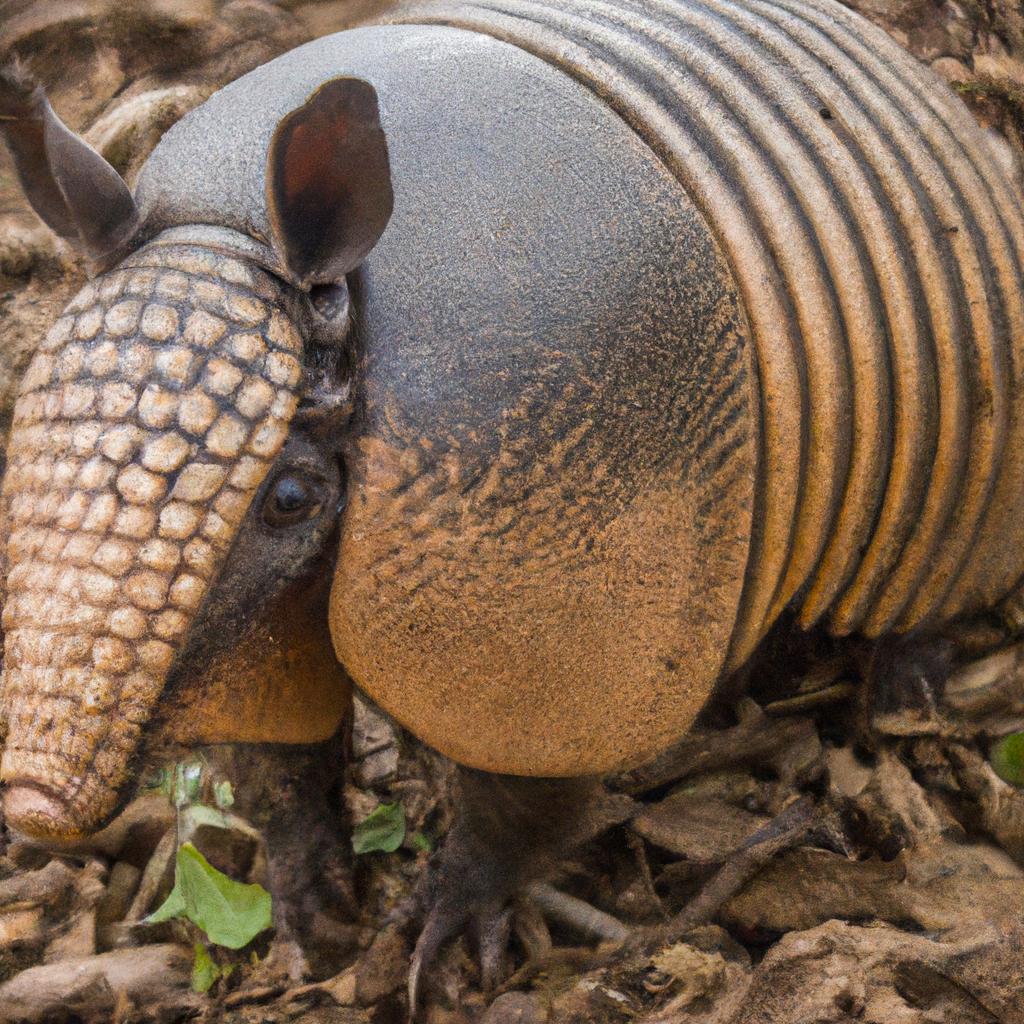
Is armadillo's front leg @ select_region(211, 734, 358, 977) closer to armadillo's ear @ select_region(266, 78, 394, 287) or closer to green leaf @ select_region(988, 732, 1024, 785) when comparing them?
armadillo's ear @ select_region(266, 78, 394, 287)

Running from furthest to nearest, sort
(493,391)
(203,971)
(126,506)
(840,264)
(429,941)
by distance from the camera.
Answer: (203,971)
(429,941)
(840,264)
(493,391)
(126,506)

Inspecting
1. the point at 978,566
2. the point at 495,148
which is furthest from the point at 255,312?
the point at 978,566

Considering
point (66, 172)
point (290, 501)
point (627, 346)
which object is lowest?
point (290, 501)

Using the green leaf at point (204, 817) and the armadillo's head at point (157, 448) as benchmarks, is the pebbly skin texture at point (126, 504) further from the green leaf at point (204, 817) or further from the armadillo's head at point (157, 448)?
the green leaf at point (204, 817)

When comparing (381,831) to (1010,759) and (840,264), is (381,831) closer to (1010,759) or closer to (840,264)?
(1010,759)

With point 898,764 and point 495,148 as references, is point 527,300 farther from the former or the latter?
point 898,764

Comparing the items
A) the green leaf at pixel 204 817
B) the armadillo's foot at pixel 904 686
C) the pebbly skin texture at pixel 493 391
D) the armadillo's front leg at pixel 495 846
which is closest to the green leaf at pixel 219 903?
the green leaf at pixel 204 817

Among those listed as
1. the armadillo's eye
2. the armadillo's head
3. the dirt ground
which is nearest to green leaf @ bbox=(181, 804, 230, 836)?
the dirt ground

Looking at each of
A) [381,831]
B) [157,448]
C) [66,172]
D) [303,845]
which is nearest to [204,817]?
[303,845]
